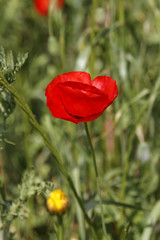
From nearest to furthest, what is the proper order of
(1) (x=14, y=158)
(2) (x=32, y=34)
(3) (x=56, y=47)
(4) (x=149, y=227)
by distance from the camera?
(4) (x=149, y=227) < (3) (x=56, y=47) < (1) (x=14, y=158) < (2) (x=32, y=34)

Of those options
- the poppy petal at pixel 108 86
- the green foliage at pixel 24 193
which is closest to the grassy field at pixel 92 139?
the green foliage at pixel 24 193

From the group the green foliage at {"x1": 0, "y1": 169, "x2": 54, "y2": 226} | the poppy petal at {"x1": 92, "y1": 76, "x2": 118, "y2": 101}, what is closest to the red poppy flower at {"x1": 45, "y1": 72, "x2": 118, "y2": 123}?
the poppy petal at {"x1": 92, "y1": 76, "x2": 118, "y2": 101}

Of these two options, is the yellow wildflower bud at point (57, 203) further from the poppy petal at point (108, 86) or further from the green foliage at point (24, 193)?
the poppy petal at point (108, 86)

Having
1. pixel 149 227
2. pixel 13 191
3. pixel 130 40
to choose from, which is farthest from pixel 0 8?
pixel 149 227

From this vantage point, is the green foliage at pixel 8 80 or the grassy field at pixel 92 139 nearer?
the green foliage at pixel 8 80

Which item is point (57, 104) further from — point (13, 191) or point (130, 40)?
point (130, 40)

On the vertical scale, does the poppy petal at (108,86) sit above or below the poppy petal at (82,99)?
above
